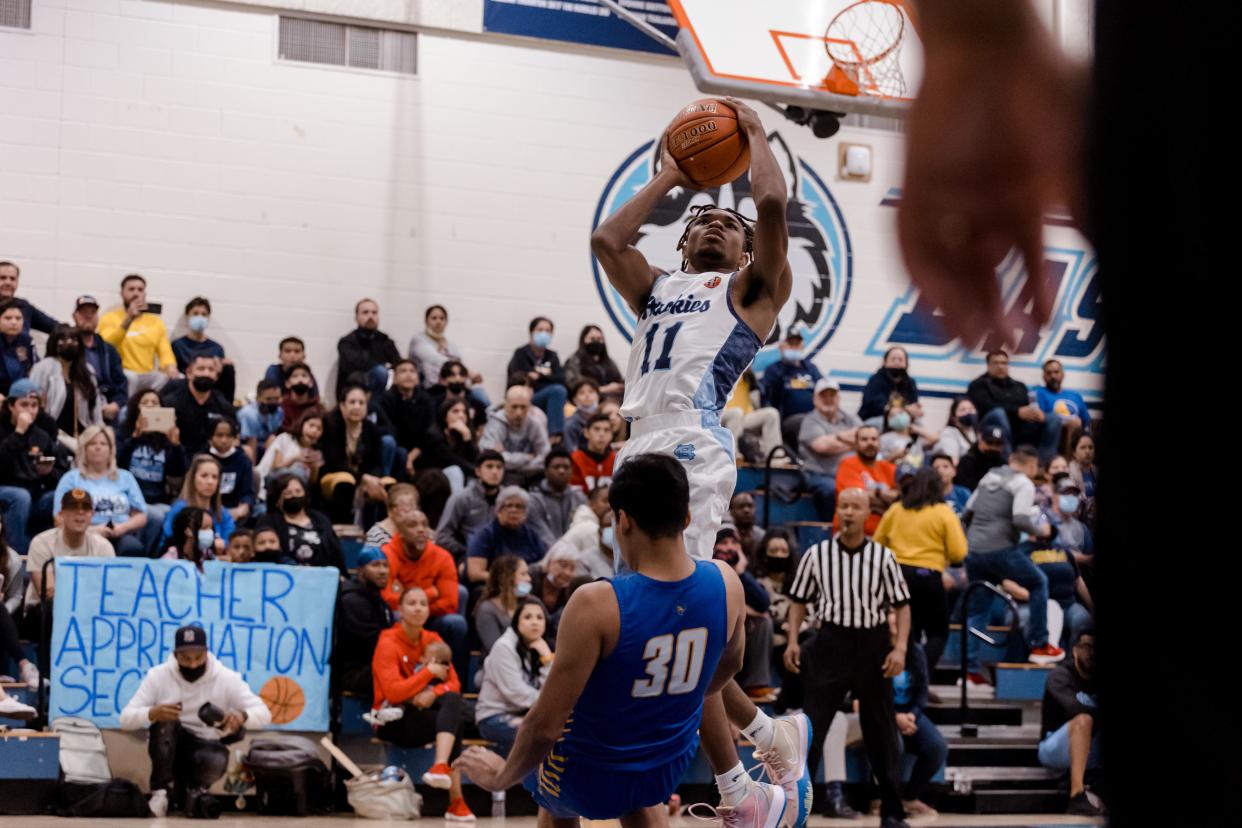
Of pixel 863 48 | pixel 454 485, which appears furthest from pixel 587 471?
pixel 863 48

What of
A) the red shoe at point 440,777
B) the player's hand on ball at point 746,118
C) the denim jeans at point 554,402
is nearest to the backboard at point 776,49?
the player's hand on ball at point 746,118

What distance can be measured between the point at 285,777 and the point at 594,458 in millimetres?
4960

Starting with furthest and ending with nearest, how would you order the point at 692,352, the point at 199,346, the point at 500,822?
the point at 199,346 → the point at 500,822 → the point at 692,352

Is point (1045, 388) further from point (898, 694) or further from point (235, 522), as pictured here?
point (235, 522)

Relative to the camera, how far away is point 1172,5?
153 centimetres

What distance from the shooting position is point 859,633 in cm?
1113

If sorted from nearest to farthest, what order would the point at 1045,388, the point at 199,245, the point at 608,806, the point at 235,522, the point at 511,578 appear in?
the point at 608,806 → the point at 511,578 → the point at 235,522 → the point at 199,245 → the point at 1045,388

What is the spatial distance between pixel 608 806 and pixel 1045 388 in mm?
14877

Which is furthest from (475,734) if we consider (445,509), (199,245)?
(199,245)

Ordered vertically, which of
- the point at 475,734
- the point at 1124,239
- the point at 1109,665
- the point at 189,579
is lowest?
the point at 475,734

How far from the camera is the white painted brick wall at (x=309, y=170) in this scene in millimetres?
17172

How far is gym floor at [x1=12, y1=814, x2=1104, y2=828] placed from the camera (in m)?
9.79

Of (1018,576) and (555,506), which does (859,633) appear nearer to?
(555,506)

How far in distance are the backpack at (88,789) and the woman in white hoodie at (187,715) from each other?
16 centimetres
